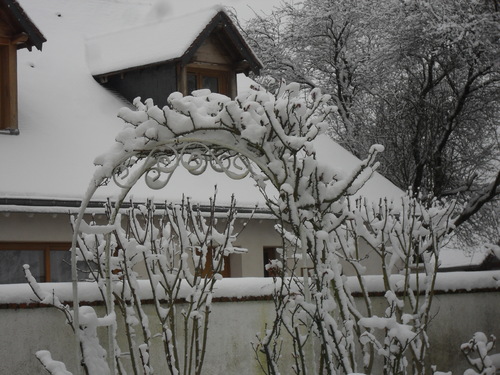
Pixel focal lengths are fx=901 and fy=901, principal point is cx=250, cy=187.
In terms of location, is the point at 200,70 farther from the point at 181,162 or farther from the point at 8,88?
the point at 181,162

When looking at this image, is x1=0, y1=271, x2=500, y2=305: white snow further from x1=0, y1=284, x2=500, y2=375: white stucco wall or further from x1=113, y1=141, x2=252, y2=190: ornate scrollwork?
x1=113, y1=141, x2=252, y2=190: ornate scrollwork

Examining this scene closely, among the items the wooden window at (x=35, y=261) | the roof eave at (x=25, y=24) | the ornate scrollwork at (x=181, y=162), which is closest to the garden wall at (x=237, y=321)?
the ornate scrollwork at (x=181, y=162)

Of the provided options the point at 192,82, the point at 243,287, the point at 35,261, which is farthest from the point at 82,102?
the point at 243,287

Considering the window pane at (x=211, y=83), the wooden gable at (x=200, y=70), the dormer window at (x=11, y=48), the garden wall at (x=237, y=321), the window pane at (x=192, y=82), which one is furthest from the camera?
the window pane at (x=211, y=83)

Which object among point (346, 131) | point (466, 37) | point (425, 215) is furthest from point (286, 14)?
point (425, 215)

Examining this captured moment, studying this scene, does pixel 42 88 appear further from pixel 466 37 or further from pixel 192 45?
pixel 466 37

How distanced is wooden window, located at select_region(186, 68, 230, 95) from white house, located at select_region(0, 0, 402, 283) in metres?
0.02

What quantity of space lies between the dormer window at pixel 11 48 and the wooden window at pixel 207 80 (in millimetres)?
2840

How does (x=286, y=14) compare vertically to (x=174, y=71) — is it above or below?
above

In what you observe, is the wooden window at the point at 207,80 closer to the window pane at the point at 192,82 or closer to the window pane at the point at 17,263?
the window pane at the point at 192,82

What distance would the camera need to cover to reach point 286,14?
23047 mm

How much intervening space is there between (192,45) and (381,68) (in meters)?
Answer: 8.15

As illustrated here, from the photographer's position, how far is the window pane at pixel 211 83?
46.3 feet

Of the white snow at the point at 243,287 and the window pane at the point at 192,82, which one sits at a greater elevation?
the window pane at the point at 192,82
